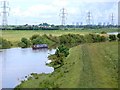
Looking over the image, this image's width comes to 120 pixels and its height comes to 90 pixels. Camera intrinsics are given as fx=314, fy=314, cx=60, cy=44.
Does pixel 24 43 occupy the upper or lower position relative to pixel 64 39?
lower

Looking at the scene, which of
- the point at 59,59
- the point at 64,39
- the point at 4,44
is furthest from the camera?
the point at 64,39

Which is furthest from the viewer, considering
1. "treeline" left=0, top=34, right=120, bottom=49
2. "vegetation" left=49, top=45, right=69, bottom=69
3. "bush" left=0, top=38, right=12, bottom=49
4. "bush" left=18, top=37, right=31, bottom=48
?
"treeline" left=0, top=34, right=120, bottom=49

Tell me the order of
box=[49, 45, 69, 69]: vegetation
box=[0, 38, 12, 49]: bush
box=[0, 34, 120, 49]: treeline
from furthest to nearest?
box=[0, 34, 120, 49]: treeline < box=[0, 38, 12, 49]: bush < box=[49, 45, 69, 69]: vegetation

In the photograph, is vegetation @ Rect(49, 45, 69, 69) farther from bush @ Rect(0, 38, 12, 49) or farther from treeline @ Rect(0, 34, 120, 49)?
treeline @ Rect(0, 34, 120, 49)

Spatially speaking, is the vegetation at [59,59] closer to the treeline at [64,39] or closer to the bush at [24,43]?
the bush at [24,43]

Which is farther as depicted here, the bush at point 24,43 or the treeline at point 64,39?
the treeline at point 64,39

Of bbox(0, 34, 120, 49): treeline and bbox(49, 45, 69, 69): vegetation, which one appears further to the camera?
bbox(0, 34, 120, 49): treeline

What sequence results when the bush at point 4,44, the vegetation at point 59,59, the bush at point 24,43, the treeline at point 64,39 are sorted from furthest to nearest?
the treeline at point 64,39 → the bush at point 24,43 → the bush at point 4,44 → the vegetation at point 59,59

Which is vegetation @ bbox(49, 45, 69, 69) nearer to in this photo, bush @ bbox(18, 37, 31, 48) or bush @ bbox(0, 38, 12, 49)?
bush @ bbox(0, 38, 12, 49)

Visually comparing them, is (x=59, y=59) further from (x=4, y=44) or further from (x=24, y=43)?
(x=24, y=43)

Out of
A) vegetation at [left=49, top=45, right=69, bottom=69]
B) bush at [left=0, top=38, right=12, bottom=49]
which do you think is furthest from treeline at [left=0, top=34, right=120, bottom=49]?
vegetation at [left=49, top=45, right=69, bottom=69]

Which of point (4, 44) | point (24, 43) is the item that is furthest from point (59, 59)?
point (24, 43)

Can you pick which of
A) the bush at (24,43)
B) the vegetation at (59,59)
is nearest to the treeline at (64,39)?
the bush at (24,43)

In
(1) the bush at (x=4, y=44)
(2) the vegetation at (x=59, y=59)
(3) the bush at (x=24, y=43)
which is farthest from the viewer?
(3) the bush at (x=24, y=43)
